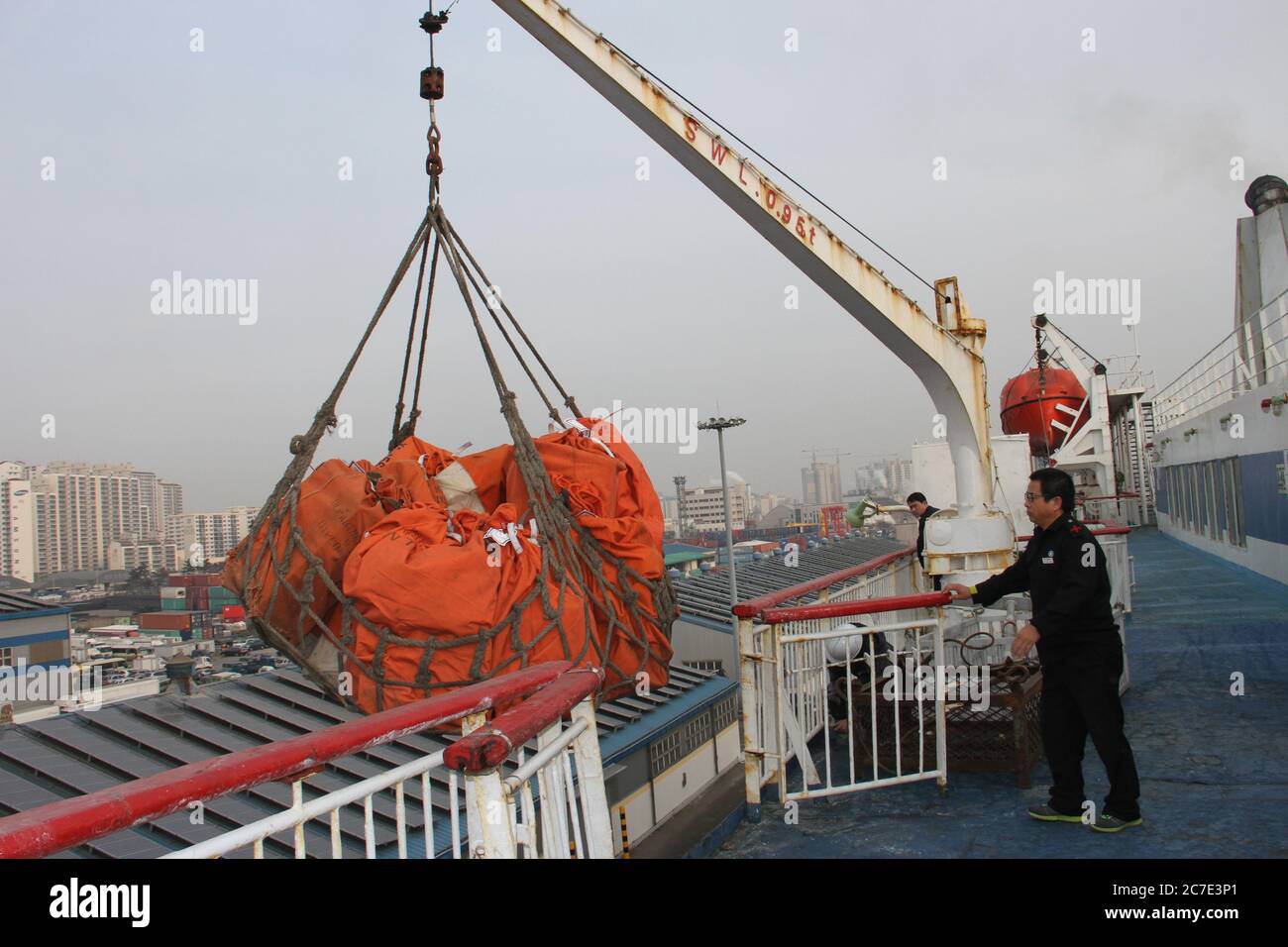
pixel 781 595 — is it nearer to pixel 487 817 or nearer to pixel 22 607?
pixel 487 817

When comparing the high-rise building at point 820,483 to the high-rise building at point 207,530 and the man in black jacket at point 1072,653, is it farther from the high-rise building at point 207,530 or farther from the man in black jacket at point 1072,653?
the man in black jacket at point 1072,653

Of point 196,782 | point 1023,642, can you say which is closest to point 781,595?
point 1023,642

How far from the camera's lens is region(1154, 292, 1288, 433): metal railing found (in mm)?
12938

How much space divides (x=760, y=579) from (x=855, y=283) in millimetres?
24612

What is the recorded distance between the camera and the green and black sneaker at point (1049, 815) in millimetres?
4188

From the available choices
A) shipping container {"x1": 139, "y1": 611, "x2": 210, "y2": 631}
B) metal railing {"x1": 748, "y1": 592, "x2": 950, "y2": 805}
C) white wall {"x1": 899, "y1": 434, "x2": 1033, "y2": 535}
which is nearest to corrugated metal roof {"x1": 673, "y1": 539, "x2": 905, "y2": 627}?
white wall {"x1": 899, "y1": 434, "x2": 1033, "y2": 535}

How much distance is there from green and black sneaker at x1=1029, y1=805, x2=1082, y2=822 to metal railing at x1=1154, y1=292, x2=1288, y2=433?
31.5 ft

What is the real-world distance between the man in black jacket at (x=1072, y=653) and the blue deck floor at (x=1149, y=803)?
0.14 m

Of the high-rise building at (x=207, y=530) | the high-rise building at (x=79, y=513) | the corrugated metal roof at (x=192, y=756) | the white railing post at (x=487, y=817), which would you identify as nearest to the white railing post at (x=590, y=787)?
the white railing post at (x=487, y=817)

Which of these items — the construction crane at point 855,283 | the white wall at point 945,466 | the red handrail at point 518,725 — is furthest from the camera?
the white wall at point 945,466

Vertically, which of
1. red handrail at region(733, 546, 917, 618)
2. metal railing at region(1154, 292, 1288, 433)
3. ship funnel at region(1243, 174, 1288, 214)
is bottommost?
red handrail at region(733, 546, 917, 618)

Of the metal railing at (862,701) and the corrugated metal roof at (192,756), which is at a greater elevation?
the metal railing at (862,701)

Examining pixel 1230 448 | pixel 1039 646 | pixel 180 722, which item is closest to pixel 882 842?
pixel 1039 646

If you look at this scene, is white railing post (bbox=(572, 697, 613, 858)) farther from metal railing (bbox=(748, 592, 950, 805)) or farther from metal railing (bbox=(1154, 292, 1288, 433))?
metal railing (bbox=(1154, 292, 1288, 433))
